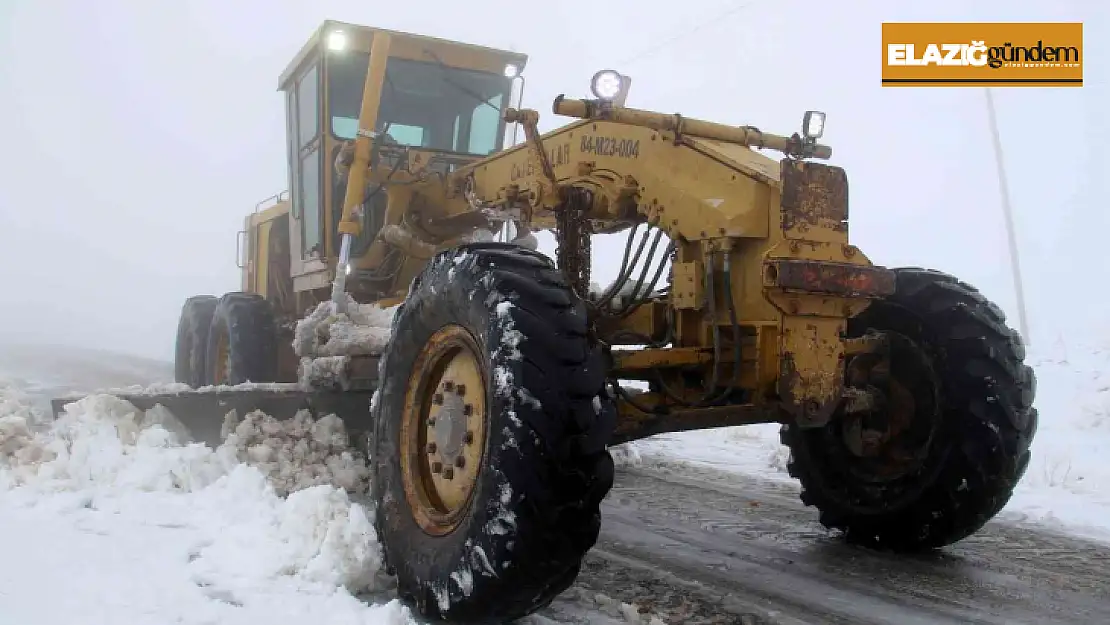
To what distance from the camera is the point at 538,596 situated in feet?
10.4

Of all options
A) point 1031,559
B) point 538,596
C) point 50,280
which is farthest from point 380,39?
point 50,280

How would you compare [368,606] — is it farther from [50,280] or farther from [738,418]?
[50,280]

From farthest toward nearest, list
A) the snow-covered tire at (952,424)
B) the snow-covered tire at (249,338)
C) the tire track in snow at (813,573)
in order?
the snow-covered tire at (249,338) → the snow-covered tire at (952,424) → the tire track in snow at (813,573)

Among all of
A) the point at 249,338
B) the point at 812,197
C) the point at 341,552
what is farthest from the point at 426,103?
the point at 341,552

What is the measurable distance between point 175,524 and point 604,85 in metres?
2.75

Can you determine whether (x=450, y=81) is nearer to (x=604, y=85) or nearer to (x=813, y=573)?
A: (x=604, y=85)

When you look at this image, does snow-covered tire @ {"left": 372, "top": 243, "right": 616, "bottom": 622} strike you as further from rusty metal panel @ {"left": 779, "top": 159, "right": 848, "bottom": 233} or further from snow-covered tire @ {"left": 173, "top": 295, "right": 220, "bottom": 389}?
snow-covered tire @ {"left": 173, "top": 295, "right": 220, "bottom": 389}

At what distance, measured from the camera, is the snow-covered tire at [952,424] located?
14.1 feet

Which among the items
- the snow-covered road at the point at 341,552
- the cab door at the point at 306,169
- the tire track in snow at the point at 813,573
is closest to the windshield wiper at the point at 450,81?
the cab door at the point at 306,169

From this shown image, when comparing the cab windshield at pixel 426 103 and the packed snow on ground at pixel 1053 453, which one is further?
the cab windshield at pixel 426 103

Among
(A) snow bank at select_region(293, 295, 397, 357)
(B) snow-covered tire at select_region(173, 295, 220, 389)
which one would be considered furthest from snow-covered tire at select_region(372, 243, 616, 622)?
(B) snow-covered tire at select_region(173, 295, 220, 389)

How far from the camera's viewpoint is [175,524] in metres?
4.27

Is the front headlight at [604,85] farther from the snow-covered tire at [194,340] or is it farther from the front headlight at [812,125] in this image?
the snow-covered tire at [194,340]

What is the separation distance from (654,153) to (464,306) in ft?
4.59
